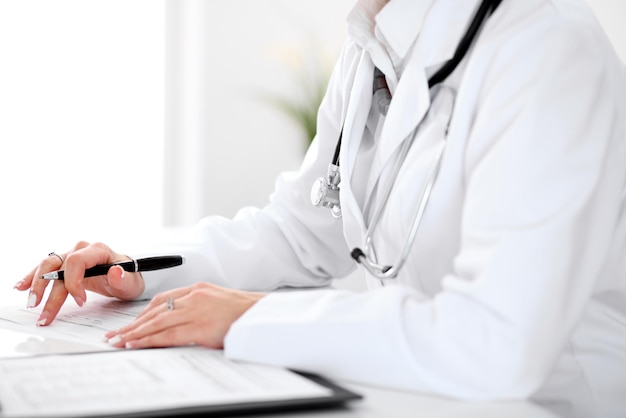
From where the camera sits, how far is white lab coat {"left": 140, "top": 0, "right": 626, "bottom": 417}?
2.72 ft

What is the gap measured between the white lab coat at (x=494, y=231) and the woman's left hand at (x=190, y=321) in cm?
3

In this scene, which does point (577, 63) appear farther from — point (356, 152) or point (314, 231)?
point (314, 231)

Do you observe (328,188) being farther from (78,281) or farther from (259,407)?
(259,407)

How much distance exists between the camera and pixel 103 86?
12.8 ft

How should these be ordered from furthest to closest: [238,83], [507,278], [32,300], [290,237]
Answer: [238,83]
[290,237]
[32,300]
[507,278]

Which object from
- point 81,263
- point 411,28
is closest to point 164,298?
point 81,263

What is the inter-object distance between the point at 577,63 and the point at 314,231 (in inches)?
28.0

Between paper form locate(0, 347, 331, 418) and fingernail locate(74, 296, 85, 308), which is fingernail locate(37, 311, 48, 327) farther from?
paper form locate(0, 347, 331, 418)

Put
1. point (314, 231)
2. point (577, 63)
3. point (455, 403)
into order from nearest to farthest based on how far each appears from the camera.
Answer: point (455, 403) → point (577, 63) → point (314, 231)

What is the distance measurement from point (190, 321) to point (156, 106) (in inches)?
131

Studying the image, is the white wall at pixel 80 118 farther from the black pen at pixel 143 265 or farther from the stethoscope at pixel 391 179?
the stethoscope at pixel 391 179

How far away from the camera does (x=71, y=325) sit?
3.62ft

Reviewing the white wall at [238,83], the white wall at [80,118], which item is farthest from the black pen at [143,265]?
the white wall at [238,83]

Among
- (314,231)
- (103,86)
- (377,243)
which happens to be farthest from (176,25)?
(377,243)
